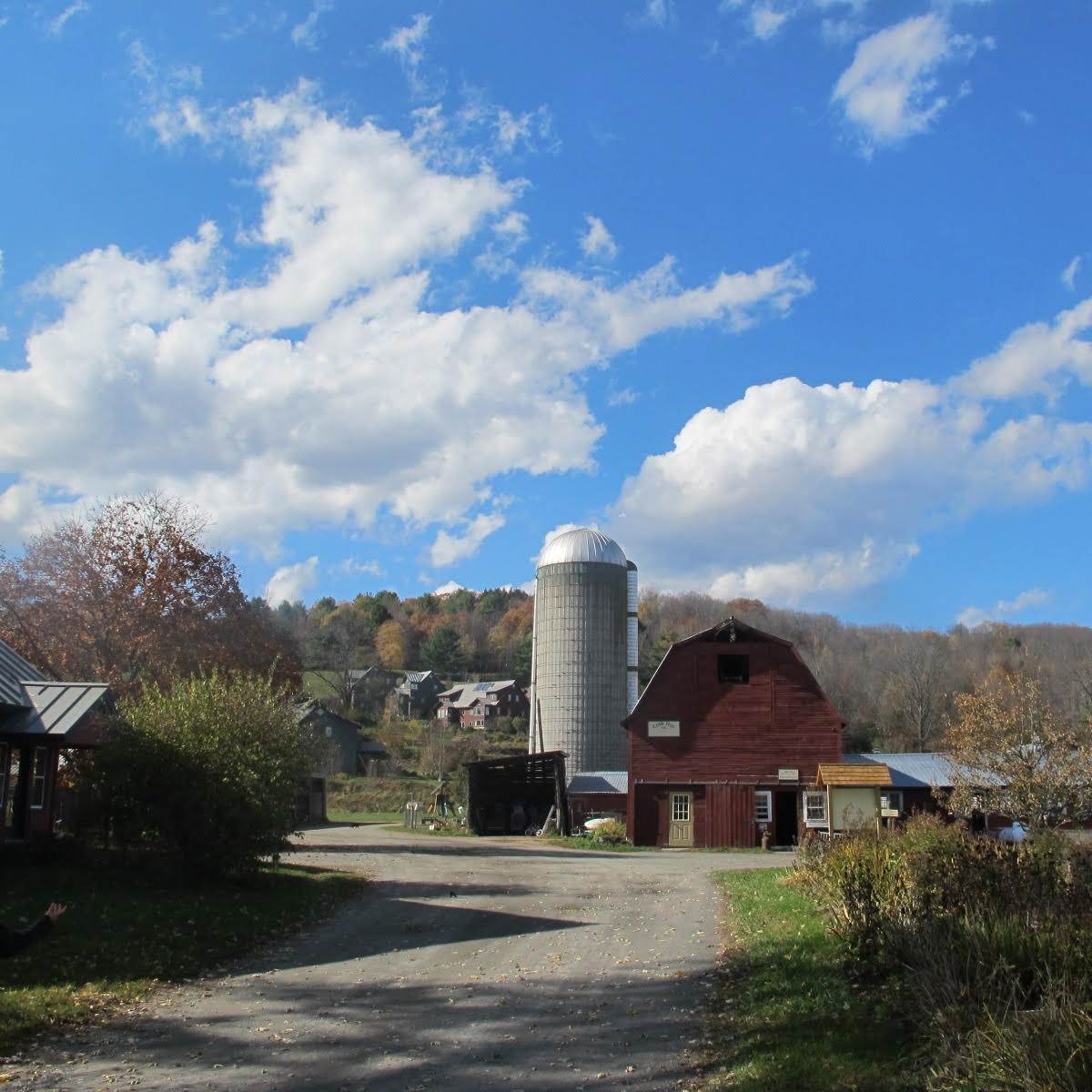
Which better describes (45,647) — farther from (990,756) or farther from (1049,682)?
(1049,682)

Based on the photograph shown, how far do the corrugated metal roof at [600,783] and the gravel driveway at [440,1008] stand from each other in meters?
28.0

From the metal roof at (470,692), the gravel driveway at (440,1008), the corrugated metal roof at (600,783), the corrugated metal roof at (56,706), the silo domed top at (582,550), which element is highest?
the silo domed top at (582,550)

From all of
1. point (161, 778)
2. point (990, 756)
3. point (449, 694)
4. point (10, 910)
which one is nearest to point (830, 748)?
point (990, 756)

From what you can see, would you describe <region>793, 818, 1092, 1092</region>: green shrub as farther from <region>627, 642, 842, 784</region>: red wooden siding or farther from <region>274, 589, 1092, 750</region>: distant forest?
<region>274, 589, 1092, 750</region>: distant forest

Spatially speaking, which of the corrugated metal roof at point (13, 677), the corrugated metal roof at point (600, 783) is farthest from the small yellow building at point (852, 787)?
the corrugated metal roof at point (13, 677)

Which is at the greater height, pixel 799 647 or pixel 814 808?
pixel 799 647

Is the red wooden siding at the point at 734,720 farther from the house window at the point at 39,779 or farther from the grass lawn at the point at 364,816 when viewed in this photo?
the house window at the point at 39,779

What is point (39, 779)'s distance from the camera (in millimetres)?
24172

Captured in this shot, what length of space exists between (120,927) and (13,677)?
1002 cm

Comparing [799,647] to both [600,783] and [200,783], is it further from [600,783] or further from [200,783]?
[200,783]

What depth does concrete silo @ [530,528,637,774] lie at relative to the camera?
5450 centimetres

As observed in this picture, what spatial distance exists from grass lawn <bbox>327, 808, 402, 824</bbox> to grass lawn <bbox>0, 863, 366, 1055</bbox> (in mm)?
34768

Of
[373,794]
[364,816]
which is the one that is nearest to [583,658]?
[364,816]

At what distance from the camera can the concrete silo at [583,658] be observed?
54.5 meters
